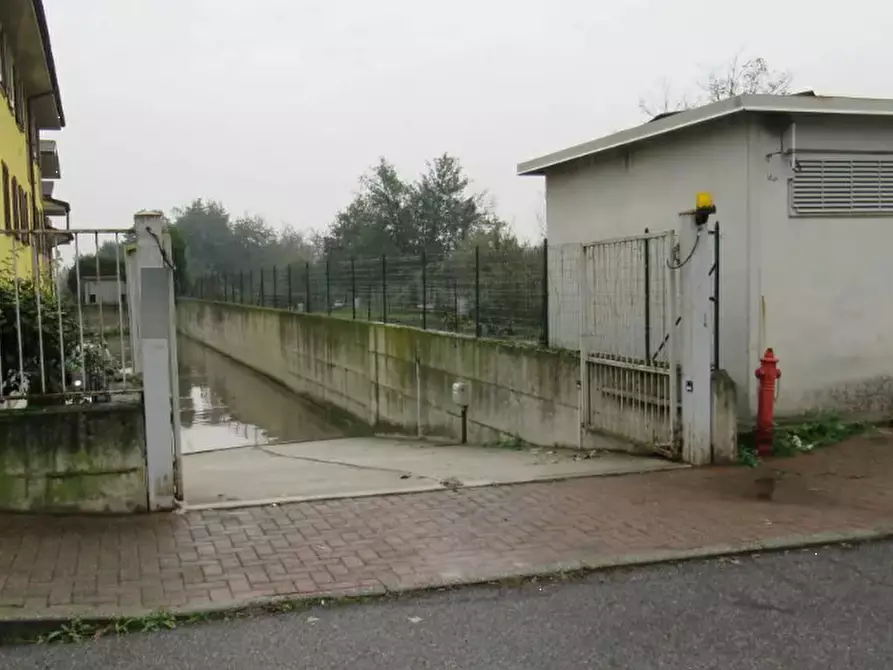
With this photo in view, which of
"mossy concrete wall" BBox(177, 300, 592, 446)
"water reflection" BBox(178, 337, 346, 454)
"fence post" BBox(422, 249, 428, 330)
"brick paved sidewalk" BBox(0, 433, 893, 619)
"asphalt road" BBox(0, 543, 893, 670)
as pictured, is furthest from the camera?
"water reflection" BBox(178, 337, 346, 454)

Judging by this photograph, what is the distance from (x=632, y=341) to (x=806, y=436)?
203 centimetres

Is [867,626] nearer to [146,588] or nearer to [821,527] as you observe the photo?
[821,527]

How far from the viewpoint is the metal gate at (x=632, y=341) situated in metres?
8.16

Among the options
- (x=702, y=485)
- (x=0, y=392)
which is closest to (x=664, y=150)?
(x=702, y=485)

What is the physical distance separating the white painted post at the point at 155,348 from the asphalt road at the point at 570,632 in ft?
7.50

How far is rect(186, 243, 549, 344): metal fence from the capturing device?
1207cm

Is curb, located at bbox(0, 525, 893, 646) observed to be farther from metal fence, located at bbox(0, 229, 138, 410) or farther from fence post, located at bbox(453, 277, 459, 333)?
fence post, located at bbox(453, 277, 459, 333)

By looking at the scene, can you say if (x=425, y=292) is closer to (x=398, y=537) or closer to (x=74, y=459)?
(x=74, y=459)

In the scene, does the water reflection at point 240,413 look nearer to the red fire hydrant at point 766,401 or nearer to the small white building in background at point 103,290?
the small white building in background at point 103,290

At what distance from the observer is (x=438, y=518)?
21.1 feet

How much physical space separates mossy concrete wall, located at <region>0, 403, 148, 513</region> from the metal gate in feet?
15.5

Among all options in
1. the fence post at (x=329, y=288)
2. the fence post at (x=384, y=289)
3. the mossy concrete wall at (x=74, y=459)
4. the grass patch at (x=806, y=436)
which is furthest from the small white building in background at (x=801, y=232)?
the fence post at (x=329, y=288)

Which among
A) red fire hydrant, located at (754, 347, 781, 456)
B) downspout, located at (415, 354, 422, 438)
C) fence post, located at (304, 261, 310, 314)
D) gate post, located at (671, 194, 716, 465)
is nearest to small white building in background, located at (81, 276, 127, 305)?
gate post, located at (671, 194, 716, 465)

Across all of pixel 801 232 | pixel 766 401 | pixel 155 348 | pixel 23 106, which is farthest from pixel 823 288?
pixel 23 106
